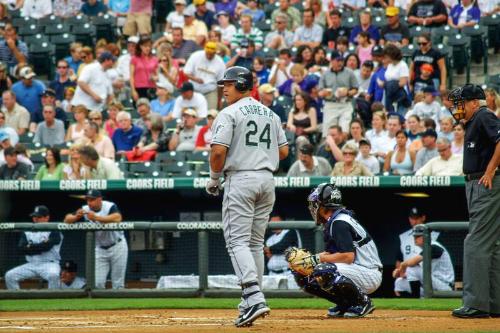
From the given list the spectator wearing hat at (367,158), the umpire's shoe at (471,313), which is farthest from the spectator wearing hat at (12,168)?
the umpire's shoe at (471,313)

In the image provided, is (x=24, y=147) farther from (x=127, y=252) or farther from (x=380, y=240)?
(x=380, y=240)

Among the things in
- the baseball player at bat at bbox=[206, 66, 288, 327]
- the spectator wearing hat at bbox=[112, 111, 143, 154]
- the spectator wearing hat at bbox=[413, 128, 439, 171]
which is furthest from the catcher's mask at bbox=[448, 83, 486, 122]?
the spectator wearing hat at bbox=[112, 111, 143, 154]

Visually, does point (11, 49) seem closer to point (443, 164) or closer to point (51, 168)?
point (51, 168)

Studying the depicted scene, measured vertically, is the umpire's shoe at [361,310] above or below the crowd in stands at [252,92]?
below

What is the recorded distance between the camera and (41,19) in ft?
66.5

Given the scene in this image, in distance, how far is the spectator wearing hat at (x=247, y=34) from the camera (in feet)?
57.9

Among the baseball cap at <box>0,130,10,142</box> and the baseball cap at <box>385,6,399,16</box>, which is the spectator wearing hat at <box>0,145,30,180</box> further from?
the baseball cap at <box>385,6,399,16</box>

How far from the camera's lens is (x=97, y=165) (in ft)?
45.8

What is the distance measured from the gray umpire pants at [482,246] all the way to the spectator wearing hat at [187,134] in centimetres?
711

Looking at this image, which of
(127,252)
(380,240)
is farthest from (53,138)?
(380,240)

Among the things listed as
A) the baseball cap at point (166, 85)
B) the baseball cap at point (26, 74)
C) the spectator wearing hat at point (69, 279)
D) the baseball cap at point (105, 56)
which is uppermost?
the baseball cap at point (105, 56)

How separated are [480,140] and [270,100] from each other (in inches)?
279

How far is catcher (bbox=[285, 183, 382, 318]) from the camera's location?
834 cm

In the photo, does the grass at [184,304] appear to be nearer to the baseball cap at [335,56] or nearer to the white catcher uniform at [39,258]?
the white catcher uniform at [39,258]
